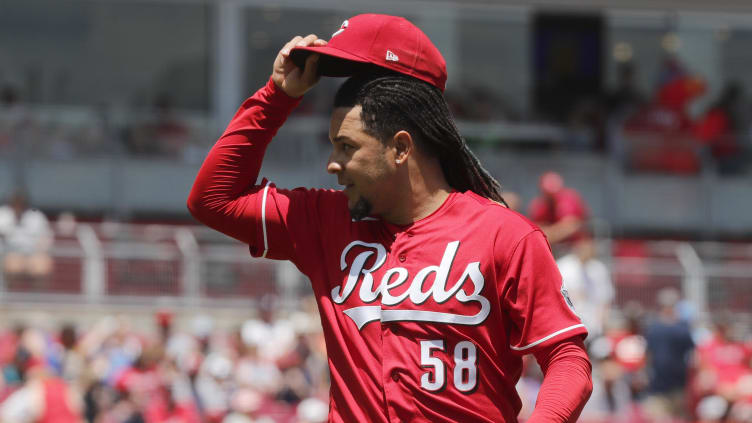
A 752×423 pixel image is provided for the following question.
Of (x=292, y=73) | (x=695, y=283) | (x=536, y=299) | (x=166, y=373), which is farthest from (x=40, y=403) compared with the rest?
(x=695, y=283)

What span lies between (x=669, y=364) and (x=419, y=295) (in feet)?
27.8

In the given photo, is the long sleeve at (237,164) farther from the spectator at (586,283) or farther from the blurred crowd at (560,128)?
the blurred crowd at (560,128)

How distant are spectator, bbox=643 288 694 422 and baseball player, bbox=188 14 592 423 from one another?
797 cm

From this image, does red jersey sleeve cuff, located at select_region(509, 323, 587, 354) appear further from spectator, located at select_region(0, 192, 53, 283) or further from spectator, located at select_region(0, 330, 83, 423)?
spectator, located at select_region(0, 192, 53, 283)

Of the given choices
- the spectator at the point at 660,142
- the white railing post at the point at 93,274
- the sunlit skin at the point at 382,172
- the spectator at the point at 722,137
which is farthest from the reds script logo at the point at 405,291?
the spectator at the point at 722,137

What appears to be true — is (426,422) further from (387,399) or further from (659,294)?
(659,294)

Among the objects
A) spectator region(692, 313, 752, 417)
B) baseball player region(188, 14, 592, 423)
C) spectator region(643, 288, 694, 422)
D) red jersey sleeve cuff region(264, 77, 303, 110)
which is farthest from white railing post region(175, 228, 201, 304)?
red jersey sleeve cuff region(264, 77, 303, 110)

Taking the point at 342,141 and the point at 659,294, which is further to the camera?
the point at 659,294

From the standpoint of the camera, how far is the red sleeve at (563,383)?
2.78m

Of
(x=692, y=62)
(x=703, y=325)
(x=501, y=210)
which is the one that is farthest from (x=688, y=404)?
(x=692, y=62)

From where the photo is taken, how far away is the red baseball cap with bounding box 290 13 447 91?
3037 millimetres

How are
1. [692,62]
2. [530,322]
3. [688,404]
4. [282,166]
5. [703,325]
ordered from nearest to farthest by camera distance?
[530,322], [688,404], [703,325], [282,166], [692,62]

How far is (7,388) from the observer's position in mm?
9547

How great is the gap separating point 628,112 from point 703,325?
19.7 ft
